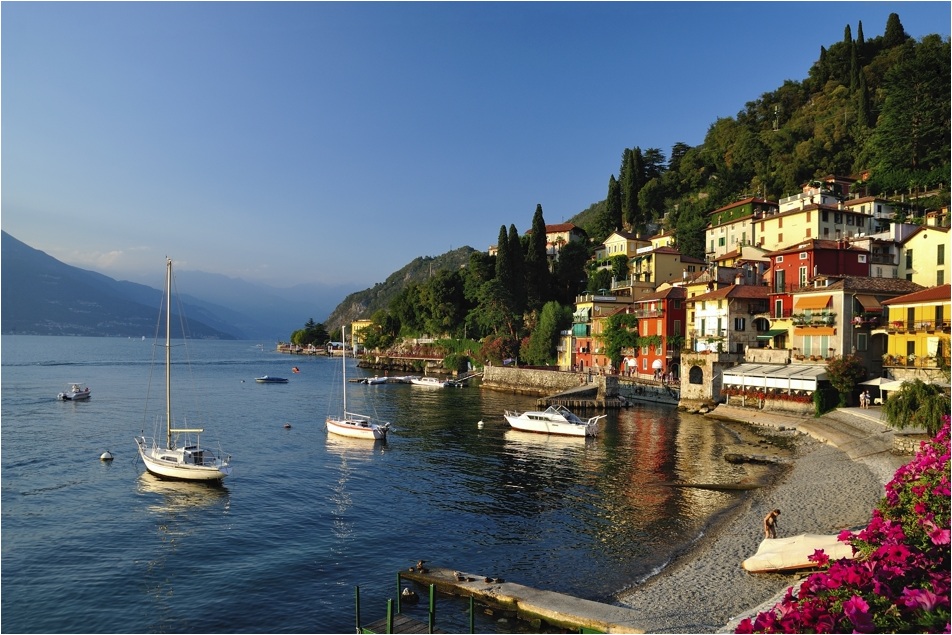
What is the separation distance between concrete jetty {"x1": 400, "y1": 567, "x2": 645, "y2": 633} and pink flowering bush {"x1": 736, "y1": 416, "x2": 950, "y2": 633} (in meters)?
7.06

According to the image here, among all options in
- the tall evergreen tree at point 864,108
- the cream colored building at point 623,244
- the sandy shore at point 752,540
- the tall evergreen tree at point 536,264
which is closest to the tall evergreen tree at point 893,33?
the tall evergreen tree at point 864,108

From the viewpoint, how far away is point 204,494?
106 feet

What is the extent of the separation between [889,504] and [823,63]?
14604 cm

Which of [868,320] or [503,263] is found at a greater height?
[503,263]

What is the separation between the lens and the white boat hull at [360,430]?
47.8 m

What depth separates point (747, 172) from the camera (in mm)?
112125

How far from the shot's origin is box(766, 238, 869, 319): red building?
60344 mm

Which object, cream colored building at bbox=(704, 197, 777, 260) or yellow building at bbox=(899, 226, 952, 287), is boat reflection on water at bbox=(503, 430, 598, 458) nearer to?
yellow building at bbox=(899, 226, 952, 287)

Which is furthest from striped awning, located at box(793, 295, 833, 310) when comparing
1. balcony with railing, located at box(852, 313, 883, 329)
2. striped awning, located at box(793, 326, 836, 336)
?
balcony with railing, located at box(852, 313, 883, 329)

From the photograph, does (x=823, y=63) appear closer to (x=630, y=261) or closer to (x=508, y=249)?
(x=630, y=261)

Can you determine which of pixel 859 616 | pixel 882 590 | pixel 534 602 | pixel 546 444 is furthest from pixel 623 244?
pixel 859 616

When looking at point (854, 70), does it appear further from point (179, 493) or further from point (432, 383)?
point (179, 493)

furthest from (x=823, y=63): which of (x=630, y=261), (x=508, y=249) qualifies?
(x=508, y=249)

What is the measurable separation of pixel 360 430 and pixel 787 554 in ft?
115
